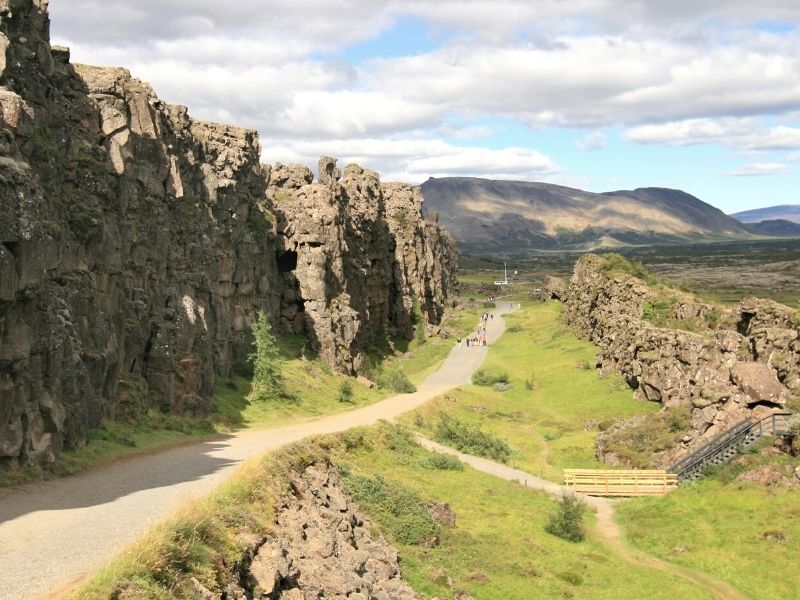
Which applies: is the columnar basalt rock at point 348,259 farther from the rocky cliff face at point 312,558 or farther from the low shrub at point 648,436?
the rocky cliff face at point 312,558

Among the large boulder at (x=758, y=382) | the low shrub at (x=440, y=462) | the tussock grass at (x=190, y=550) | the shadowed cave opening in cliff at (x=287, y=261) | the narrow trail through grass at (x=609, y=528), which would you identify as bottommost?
the narrow trail through grass at (x=609, y=528)

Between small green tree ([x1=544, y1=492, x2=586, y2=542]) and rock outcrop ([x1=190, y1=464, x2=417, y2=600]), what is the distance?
13.8 m

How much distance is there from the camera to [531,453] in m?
62.3

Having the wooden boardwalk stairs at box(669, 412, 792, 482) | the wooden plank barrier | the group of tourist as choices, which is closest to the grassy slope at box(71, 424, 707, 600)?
the wooden plank barrier

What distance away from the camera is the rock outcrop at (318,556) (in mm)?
19344

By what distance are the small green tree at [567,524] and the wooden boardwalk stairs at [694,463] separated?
10.7 metres

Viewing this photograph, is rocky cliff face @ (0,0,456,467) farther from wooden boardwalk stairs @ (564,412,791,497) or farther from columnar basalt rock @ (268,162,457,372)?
wooden boardwalk stairs @ (564,412,791,497)

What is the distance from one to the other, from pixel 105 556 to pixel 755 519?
3685 cm

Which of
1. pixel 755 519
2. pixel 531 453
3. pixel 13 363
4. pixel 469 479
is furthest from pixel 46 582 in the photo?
pixel 531 453

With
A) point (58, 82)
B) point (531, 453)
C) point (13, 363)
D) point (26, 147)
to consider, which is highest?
point (58, 82)

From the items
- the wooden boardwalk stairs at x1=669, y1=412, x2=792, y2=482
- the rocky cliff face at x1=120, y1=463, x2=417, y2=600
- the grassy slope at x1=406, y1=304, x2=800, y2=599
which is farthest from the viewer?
the wooden boardwalk stairs at x1=669, y1=412, x2=792, y2=482

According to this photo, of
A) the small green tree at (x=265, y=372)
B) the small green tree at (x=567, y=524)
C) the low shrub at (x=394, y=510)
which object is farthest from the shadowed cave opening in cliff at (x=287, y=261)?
the small green tree at (x=567, y=524)

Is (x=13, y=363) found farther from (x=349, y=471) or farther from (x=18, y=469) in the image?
(x=349, y=471)

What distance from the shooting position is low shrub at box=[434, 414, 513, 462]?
5878 centimetres
